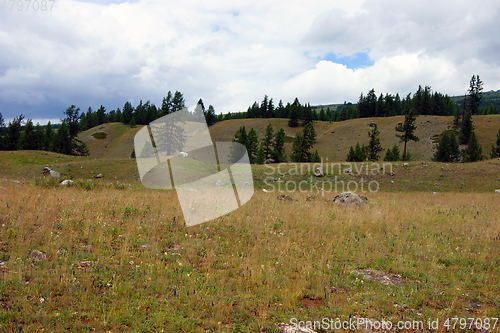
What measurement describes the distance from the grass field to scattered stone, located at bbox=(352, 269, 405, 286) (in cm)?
19

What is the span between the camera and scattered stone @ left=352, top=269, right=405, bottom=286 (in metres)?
5.65

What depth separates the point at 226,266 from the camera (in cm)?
603

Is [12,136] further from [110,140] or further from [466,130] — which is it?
[466,130]

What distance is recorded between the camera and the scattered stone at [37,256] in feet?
17.5

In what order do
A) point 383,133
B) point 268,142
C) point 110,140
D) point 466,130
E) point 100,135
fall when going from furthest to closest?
point 100,135 → point 110,140 → point 383,133 → point 466,130 → point 268,142

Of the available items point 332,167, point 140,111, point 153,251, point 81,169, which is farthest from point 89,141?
point 153,251

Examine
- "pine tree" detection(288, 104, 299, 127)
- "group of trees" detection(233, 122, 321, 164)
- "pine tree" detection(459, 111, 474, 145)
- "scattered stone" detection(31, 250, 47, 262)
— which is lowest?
"scattered stone" detection(31, 250, 47, 262)

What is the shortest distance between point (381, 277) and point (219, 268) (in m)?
3.63

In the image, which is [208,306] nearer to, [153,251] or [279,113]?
[153,251]

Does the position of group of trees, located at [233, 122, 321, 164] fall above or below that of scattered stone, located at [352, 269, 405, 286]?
above

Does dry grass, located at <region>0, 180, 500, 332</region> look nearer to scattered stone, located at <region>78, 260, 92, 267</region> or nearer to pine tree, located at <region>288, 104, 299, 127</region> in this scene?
scattered stone, located at <region>78, 260, 92, 267</region>

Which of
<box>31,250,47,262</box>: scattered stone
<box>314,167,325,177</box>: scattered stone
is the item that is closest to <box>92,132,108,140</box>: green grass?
<box>314,167,325,177</box>: scattered stone

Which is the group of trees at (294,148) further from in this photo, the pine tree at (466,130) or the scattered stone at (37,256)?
the scattered stone at (37,256)

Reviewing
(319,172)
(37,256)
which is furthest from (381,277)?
(319,172)
